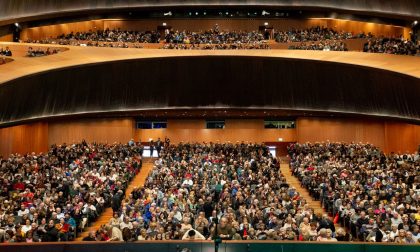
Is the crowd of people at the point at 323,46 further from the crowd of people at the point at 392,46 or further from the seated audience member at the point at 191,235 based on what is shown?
the seated audience member at the point at 191,235

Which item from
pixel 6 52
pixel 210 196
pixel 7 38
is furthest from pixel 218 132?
pixel 210 196

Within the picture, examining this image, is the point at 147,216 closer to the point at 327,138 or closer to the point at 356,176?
the point at 356,176

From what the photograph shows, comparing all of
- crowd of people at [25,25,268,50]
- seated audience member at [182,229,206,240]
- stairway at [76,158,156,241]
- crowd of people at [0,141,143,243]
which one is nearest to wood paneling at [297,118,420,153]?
crowd of people at [25,25,268,50]

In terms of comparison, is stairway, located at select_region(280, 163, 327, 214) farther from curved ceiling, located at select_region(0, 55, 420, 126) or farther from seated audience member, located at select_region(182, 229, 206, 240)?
seated audience member, located at select_region(182, 229, 206, 240)

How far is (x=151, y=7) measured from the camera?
101 ft

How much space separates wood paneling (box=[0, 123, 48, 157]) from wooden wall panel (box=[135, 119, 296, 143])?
453 centimetres

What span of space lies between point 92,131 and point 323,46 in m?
11.8

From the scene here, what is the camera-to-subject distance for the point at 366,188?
15289mm

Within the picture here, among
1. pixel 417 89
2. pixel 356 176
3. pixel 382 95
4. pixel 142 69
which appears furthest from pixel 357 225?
pixel 142 69

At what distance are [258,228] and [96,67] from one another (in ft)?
44.7

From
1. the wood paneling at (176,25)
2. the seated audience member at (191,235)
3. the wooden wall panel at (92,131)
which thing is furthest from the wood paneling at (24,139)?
the seated audience member at (191,235)

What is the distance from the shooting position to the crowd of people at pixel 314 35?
95.7ft

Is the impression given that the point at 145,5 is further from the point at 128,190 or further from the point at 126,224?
the point at 126,224

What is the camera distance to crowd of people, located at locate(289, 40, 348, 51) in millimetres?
26500
